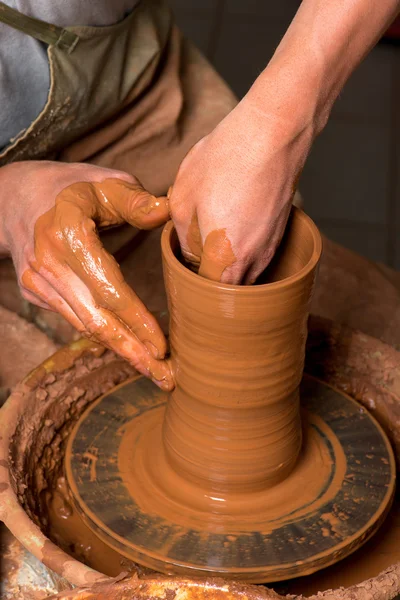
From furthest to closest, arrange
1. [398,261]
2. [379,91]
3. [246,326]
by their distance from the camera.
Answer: [379,91]
[398,261]
[246,326]

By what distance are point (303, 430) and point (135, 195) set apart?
52cm

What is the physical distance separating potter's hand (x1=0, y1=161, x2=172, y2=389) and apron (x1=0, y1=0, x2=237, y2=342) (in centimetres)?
24

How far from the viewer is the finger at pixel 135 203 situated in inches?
51.4

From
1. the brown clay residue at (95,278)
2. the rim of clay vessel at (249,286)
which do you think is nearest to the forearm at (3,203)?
the brown clay residue at (95,278)

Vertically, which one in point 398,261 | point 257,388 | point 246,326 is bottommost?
point 398,261

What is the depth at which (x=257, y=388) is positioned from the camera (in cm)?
124

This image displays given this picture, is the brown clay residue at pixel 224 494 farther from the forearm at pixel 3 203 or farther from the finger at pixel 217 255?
the forearm at pixel 3 203

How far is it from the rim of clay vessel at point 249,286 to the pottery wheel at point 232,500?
0.38 m

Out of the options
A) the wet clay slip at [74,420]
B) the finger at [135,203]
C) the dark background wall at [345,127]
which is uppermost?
the finger at [135,203]

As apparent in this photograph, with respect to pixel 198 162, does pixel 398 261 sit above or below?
below

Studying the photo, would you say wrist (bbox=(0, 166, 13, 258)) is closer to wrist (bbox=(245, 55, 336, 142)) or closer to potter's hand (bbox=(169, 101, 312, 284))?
potter's hand (bbox=(169, 101, 312, 284))

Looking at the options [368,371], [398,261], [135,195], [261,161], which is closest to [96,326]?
[135,195]

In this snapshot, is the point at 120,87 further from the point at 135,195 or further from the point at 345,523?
the point at 345,523

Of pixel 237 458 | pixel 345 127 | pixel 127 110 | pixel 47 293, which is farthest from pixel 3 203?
pixel 345 127
